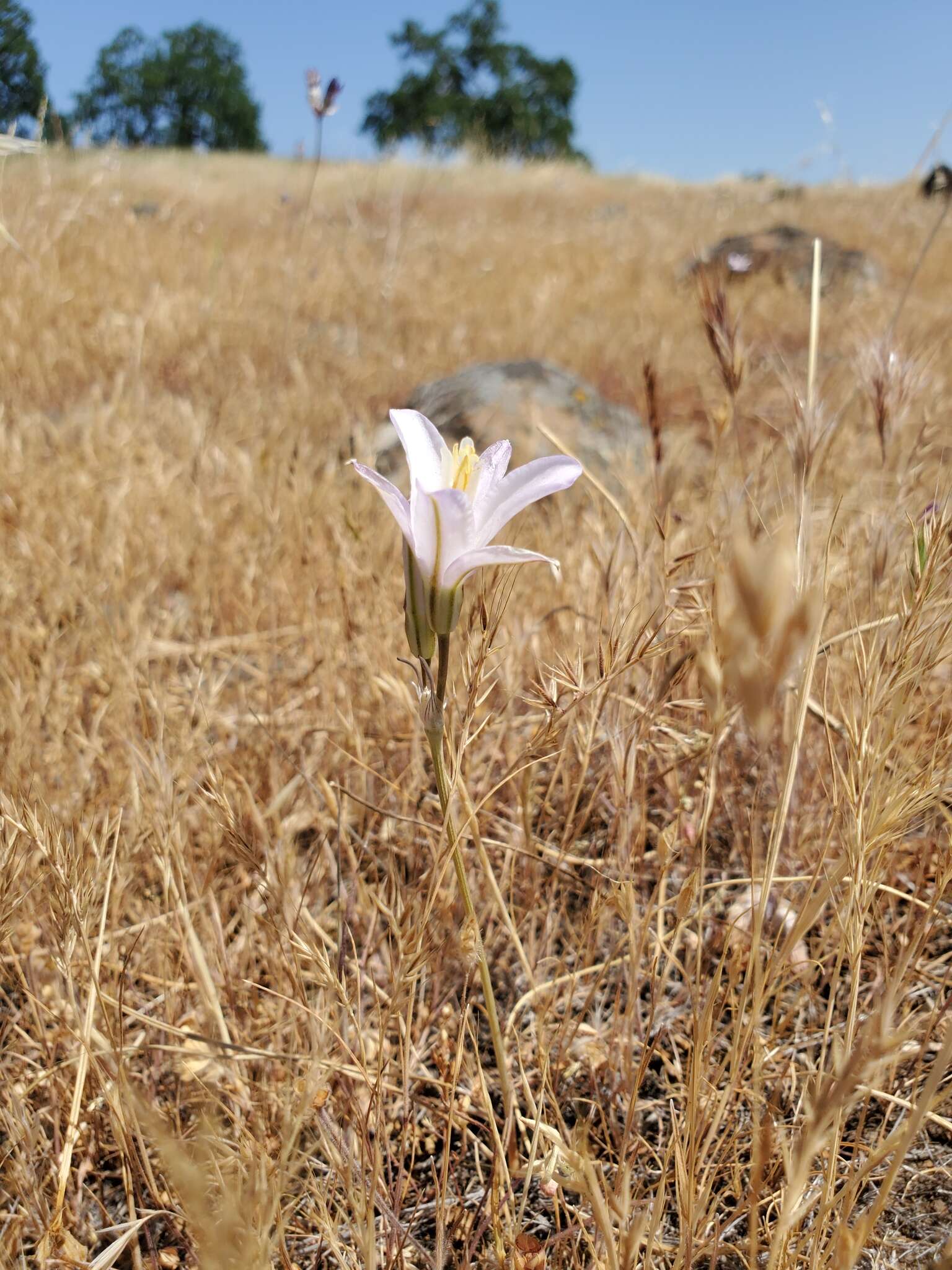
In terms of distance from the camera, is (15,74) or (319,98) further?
(15,74)

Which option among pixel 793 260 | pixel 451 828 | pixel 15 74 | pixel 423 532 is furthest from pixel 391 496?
pixel 793 260

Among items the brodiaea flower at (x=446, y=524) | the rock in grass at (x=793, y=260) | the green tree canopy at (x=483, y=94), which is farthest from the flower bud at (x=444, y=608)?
the green tree canopy at (x=483, y=94)

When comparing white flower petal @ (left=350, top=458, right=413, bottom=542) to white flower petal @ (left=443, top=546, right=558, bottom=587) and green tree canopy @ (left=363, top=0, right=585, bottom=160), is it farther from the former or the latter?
green tree canopy @ (left=363, top=0, right=585, bottom=160)

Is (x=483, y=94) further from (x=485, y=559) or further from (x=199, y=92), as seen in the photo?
(x=485, y=559)

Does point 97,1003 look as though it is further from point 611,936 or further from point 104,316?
point 104,316

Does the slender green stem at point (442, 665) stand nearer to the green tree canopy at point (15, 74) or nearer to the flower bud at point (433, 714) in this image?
the flower bud at point (433, 714)

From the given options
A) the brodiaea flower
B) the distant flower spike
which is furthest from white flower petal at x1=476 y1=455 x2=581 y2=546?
the distant flower spike

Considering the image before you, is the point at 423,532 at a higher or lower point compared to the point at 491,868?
higher
